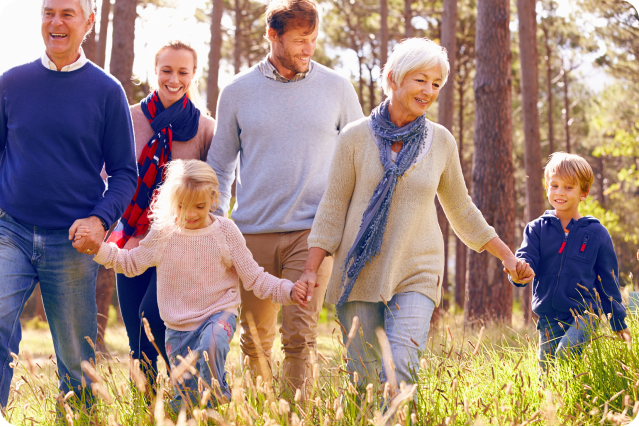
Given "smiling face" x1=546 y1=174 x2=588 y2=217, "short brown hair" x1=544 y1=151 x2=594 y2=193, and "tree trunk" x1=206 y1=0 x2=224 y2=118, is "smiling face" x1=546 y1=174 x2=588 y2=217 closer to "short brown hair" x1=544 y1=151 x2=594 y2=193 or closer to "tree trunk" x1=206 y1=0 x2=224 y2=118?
"short brown hair" x1=544 y1=151 x2=594 y2=193

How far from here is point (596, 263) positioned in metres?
4.14

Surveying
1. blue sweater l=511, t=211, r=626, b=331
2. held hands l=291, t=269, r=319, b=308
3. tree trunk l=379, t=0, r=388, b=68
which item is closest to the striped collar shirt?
held hands l=291, t=269, r=319, b=308

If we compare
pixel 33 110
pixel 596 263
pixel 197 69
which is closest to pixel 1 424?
pixel 33 110

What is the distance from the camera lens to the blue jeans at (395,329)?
10.3ft

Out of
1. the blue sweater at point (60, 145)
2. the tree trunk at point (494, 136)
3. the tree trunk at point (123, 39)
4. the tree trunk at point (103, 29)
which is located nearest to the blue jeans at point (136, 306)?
the blue sweater at point (60, 145)

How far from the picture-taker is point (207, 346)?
3258mm

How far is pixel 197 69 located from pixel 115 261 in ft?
5.01

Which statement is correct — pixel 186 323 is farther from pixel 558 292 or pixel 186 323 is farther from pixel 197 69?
pixel 558 292

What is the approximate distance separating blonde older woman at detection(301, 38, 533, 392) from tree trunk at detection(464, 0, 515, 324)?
5.85 metres

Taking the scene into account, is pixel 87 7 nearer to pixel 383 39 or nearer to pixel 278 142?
pixel 278 142

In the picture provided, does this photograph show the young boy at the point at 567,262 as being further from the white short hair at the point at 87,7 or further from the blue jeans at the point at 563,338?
the white short hair at the point at 87,7

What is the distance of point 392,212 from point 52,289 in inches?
78.7

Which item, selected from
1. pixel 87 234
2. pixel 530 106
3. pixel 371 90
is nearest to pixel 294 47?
pixel 87 234

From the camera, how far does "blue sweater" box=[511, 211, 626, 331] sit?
4.05 metres
